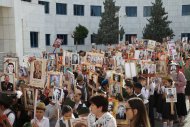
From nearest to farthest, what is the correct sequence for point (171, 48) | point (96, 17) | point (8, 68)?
1. point (8, 68)
2. point (171, 48)
3. point (96, 17)

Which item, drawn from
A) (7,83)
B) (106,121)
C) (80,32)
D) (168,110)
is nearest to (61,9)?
(80,32)

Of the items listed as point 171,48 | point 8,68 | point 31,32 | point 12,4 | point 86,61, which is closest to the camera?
point 8,68

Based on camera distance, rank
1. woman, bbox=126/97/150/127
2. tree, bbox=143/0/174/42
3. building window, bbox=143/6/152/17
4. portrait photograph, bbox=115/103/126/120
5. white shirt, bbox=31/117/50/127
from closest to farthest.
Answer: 1. woman, bbox=126/97/150/127
2. white shirt, bbox=31/117/50/127
3. portrait photograph, bbox=115/103/126/120
4. tree, bbox=143/0/174/42
5. building window, bbox=143/6/152/17

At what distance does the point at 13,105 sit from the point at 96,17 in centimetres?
4346

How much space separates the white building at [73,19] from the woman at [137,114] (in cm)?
2397

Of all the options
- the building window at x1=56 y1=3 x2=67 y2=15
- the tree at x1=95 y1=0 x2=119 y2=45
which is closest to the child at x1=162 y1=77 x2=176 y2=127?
the tree at x1=95 y1=0 x2=119 y2=45

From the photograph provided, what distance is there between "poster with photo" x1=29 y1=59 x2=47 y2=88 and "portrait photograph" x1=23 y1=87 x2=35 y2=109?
403 millimetres

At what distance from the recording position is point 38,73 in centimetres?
804

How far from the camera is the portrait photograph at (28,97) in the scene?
742 centimetres

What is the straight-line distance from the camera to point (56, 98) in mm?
7078

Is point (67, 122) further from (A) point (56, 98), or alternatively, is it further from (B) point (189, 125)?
(B) point (189, 125)

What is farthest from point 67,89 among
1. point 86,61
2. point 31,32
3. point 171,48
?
point 31,32

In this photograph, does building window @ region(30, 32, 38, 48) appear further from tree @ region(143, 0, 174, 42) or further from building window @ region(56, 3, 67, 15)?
tree @ region(143, 0, 174, 42)

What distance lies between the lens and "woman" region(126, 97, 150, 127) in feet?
16.3
